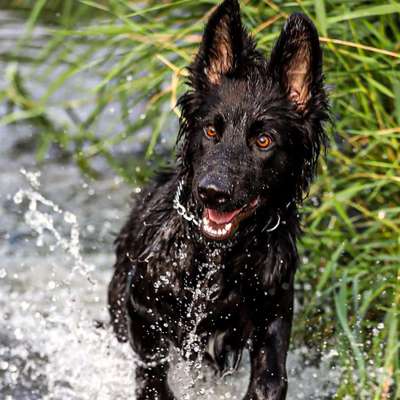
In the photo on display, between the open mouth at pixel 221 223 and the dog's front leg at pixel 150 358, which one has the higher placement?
the open mouth at pixel 221 223

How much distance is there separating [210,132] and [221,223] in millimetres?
391

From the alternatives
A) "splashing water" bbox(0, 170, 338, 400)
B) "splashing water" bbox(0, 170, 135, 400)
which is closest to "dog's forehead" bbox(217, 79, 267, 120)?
"splashing water" bbox(0, 170, 338, 400)

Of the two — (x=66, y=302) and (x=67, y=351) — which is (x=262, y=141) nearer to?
(x=67, y=351)

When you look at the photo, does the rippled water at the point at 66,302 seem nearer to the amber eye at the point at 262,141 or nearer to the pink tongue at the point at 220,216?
the pink tongue at the point at 220,216

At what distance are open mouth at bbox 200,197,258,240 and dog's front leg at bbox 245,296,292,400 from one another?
0.47 meters

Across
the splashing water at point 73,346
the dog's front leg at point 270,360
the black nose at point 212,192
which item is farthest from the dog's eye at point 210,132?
the dog's front leg at point 270,360

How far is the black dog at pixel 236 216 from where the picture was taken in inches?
162

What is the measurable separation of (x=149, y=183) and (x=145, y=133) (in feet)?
8.62

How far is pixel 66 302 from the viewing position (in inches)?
236

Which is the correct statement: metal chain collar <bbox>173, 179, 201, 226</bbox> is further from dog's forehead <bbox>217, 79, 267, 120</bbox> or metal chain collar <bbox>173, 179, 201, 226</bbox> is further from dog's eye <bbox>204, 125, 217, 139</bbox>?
dog's forehead <bbox>217, 79, 267, 120</bbox>

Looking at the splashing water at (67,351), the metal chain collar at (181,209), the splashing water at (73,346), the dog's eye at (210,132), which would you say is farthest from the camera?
the splashing water at (67,351)

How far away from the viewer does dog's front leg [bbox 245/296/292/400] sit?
414 cm

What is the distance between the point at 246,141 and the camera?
13.5 feet

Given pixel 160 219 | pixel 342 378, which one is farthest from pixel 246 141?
pixel 342 378
